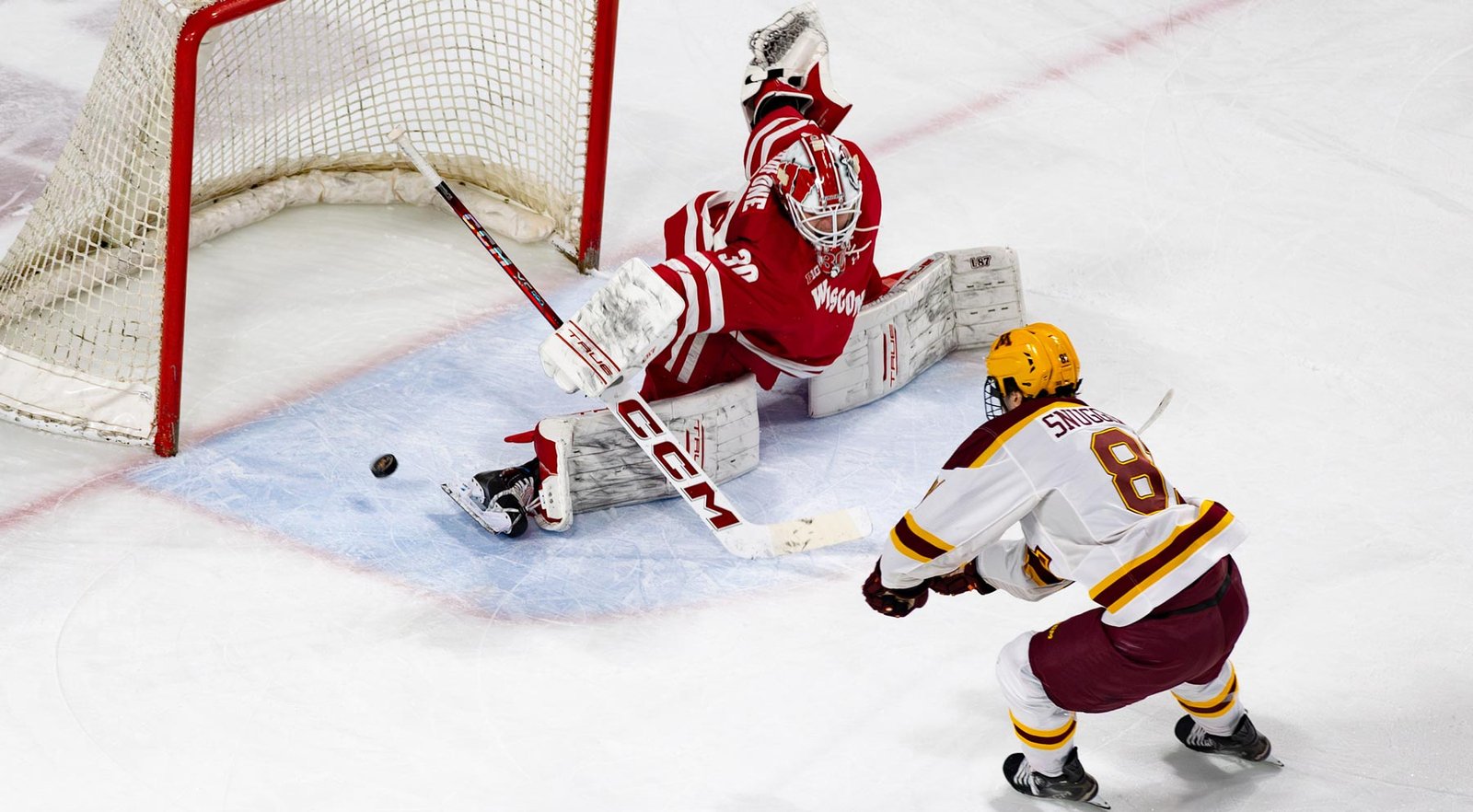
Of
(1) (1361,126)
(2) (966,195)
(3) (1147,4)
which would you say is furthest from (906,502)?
(3) (1147,4)

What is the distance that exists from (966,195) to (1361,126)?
1.40 meters

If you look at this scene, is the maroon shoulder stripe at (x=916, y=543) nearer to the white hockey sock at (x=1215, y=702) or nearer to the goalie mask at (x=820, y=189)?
the white hockey sock at (x=1215, y=702)

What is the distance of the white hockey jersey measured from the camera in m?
2.60

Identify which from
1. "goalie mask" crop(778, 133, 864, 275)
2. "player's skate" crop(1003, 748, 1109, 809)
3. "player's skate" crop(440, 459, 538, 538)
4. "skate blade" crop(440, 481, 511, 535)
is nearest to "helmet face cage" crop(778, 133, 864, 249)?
"goalie mask" crop(778, 133, 864, 275)

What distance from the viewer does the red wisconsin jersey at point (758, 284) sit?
342 cm

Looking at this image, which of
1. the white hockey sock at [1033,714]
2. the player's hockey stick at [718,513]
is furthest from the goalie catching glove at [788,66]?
the white hockey sock at [1033,714]

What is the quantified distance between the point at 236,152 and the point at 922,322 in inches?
72.2

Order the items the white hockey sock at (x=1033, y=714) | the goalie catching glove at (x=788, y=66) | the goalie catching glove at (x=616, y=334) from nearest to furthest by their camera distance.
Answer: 1. the white hockey sock at (x=1033, y=714)
2. the goalie catching glove at (x=616, y=334)
3. the goalie catching glove at (x=788, y=66)

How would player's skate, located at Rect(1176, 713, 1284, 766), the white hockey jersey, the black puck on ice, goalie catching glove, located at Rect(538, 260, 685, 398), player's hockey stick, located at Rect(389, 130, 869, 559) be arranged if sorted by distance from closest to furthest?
the white hockey jersey < player's skate, located at Rect(1176, 713, 1284, 766) < goalie catching glove, located at Rect(538, 260, 685, 398) < player's hockey stick, located at Rect(389, 130, 869, 559) < the black puck on ice

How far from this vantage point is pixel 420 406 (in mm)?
3893

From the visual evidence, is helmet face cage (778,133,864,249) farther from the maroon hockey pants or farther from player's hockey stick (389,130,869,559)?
the maroon hockey pants

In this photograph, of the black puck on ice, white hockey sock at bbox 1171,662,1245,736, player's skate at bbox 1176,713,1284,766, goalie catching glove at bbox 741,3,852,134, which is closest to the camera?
white hockey sock at bbox 1171,662,1245,736

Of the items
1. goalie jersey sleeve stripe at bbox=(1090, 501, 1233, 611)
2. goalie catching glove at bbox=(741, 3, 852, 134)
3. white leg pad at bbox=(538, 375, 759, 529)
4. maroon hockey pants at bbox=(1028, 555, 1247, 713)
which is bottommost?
white leg pad at bbox=(538, 375, 759, 529)

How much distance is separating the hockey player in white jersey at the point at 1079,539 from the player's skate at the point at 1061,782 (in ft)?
0.33
